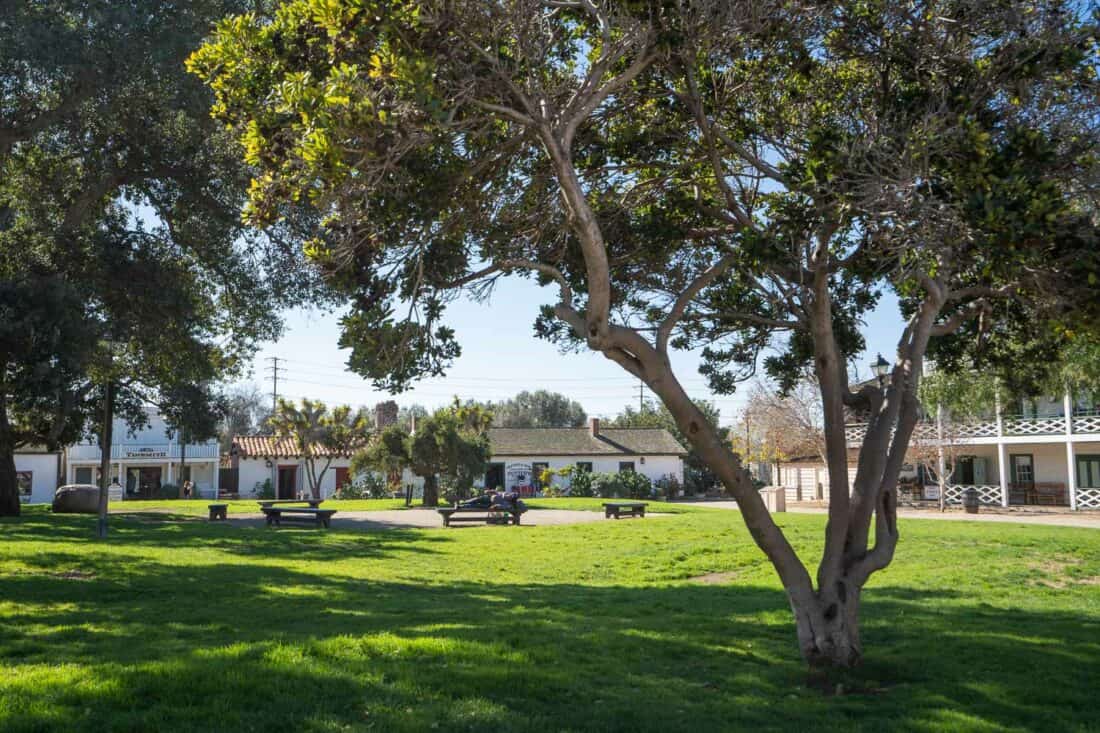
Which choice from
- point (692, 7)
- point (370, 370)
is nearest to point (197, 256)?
point (370, 370)

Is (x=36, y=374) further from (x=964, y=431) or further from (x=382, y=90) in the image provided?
(x=964, y=431)

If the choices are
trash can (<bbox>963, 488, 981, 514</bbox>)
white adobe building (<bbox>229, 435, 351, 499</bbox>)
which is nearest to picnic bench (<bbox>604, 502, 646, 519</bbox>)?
trash can (<bbox>963, 488, 981, 514</bbox>)

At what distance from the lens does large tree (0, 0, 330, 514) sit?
11664 millimetres

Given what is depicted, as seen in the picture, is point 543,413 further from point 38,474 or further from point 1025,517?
point 1025,517

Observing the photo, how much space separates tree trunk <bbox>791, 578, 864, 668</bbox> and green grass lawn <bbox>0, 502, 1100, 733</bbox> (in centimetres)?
22

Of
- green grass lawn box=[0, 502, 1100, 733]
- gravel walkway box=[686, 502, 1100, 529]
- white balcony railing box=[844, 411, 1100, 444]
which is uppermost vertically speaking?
white balcony railing box=[844, 411, 1100, 444]

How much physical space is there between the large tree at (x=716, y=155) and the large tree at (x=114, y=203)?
4.25 meters

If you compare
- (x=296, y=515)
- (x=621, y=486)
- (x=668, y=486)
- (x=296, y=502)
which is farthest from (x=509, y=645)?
(x=668, y=486)

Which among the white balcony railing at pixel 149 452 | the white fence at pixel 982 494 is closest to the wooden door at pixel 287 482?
the white balcony railing at pixel 149 452

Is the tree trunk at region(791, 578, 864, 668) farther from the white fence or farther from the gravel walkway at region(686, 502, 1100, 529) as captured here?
the white fence

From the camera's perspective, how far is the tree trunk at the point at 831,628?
733 cm

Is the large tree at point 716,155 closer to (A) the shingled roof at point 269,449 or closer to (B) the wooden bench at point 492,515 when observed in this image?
(B) the wooden bench at point 492,515

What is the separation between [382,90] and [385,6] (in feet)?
2.02

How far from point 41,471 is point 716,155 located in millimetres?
63100
